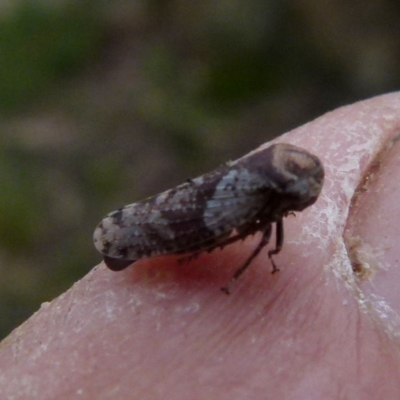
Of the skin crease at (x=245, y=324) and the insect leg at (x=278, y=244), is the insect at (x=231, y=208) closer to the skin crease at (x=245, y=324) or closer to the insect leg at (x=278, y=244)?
the insect leg at (x=278, y=244)

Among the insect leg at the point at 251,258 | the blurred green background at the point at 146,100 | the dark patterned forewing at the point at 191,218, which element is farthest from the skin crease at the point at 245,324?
the blurred green background at the point at 146,100

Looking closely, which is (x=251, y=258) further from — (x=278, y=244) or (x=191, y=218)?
(x=191, y=218)

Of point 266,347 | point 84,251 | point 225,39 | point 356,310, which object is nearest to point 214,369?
point 266,347

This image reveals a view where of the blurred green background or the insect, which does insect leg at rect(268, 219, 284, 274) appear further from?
the blurred green background

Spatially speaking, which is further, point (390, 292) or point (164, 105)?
point (164, 105)

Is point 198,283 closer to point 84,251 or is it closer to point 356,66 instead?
point 84,251

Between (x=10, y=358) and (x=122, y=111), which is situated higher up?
(x=10, y=358)
